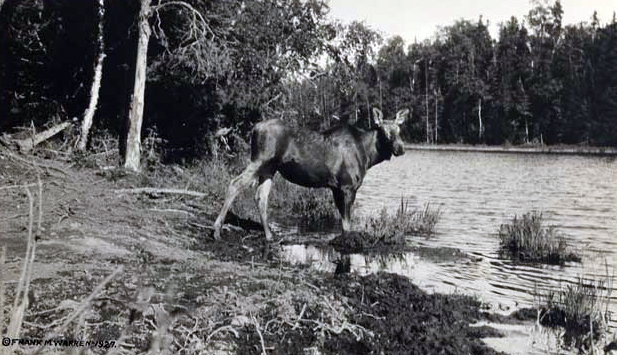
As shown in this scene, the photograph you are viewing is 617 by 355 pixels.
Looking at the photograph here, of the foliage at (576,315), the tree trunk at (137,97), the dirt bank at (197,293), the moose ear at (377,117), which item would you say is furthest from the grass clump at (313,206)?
the foliage at (576,315)

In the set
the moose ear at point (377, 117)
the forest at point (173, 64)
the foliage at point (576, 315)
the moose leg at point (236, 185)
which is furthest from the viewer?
the forest at point (173, 64)

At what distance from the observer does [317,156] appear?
10.4 meters

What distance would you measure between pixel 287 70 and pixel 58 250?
49.4 ft

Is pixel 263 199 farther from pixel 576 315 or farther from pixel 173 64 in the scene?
pixel 173 64

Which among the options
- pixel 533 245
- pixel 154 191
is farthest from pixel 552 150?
pixel 154 191

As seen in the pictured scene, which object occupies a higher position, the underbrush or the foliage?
the underbrush

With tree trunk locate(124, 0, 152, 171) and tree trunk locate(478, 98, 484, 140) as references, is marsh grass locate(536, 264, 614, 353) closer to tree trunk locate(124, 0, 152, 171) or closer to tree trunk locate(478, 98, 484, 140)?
tree trunk locate(124, 0, 152, 171)

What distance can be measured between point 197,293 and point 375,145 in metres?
5.84

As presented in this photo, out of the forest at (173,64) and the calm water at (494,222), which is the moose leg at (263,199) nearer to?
the calm water at (494,222)

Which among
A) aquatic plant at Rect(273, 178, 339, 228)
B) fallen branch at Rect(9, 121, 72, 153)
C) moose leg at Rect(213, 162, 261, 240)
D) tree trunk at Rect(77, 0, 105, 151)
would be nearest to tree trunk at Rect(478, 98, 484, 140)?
Answer: aquatic plant at Rect(273, 178, 339, 228)

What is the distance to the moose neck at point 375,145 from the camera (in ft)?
35.6

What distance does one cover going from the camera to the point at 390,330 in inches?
225

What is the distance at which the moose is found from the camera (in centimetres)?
1005

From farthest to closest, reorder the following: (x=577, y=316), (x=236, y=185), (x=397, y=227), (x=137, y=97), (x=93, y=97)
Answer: (x=93, y=97)
(x=137, y=97)
(x=397, y=227)
(x=236, y=185)
(x=577, y=316)
